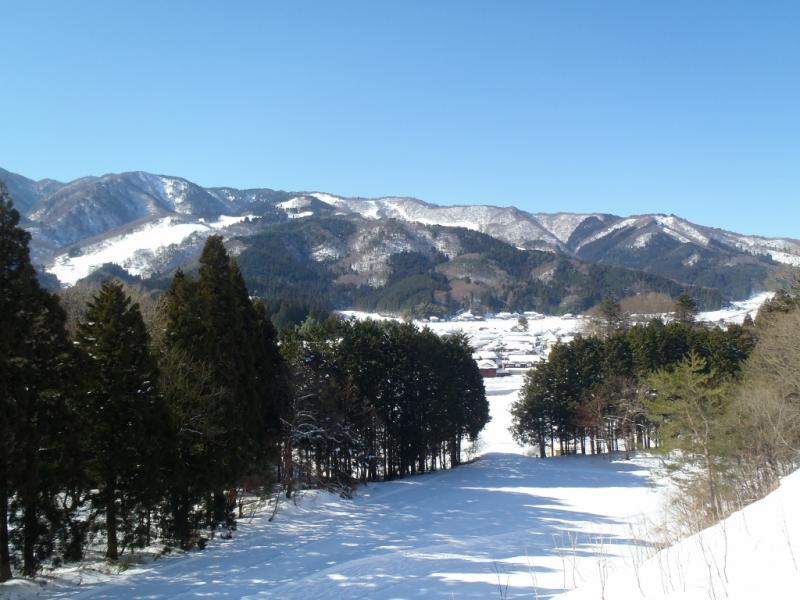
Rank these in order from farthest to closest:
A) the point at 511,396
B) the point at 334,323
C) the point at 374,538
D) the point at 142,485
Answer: the point at 511,396 < the point at 334,323 < the point at 374,538 < the point at 142,485

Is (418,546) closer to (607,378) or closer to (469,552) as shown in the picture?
(469,552)

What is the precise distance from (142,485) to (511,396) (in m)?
73.5

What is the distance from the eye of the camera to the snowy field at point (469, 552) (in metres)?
4.47

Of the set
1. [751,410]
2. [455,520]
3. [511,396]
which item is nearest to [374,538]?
[455,520]

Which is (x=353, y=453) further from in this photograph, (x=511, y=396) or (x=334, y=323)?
(x=511, y=396)

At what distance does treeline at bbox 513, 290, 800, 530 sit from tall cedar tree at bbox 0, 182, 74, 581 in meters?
15.3

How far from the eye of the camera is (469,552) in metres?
16.2

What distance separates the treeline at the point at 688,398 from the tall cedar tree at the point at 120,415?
1457 centimetres

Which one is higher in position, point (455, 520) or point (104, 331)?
point (104, 331)

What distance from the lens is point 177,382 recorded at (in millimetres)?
17156

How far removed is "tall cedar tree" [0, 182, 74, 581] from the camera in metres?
11.2

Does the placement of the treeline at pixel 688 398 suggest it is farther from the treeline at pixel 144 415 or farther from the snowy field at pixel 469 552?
the treeline at pixel 144 415

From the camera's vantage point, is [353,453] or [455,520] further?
[353,453]

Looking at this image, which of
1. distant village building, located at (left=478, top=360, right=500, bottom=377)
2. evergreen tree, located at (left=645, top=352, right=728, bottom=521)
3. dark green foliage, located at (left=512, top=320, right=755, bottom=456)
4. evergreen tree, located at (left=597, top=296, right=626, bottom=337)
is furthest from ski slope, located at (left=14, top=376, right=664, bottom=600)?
distant village building, located at (left=478, top=360, right=500, bottom=377)
